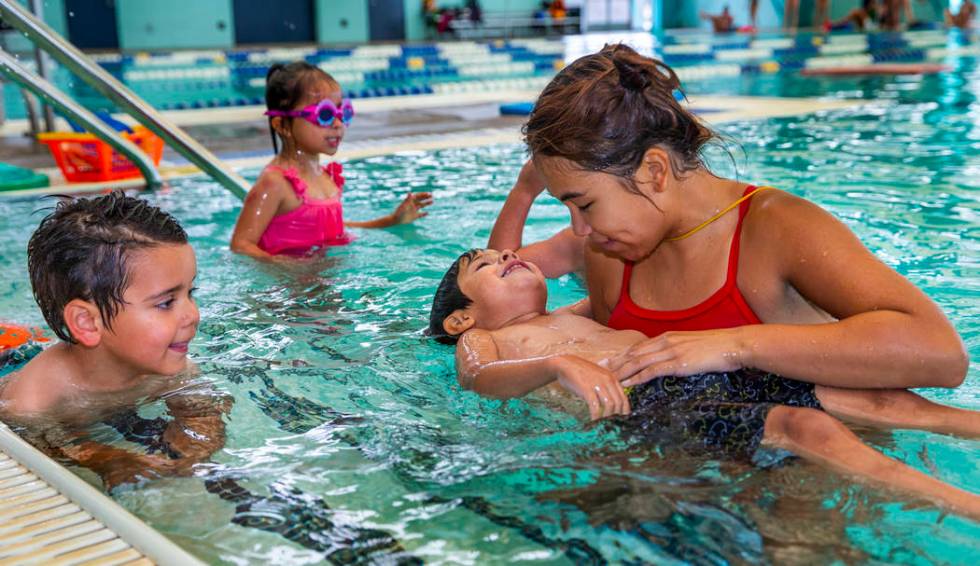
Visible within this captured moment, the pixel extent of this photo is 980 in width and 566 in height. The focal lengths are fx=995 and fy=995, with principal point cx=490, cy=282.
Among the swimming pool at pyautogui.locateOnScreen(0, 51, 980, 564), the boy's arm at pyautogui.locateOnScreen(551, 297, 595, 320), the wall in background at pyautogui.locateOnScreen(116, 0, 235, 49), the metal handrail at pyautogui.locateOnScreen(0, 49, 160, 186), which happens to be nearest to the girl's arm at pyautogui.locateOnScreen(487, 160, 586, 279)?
the boy's arm at pyautogui.locateOnScreen(551, 297, 595, 320)

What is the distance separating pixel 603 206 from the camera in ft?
8.20

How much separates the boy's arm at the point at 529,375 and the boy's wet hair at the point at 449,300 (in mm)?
288

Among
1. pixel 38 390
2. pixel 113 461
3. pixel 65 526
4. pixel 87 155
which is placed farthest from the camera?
pixel 87 155

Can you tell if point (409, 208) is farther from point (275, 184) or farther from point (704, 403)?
point (704, 403)

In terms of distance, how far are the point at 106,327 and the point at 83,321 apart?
0.07 m

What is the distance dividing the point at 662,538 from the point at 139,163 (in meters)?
6.21

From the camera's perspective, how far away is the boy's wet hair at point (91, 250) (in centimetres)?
271

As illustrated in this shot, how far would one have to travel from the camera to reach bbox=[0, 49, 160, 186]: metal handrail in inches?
219

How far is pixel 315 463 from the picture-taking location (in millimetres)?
2635

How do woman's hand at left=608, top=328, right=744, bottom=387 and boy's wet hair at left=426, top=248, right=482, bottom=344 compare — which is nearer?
woman's hand at left=608, top=328, right=744, bottom=387

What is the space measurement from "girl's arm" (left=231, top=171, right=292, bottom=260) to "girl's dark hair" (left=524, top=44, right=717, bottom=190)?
2739 mm

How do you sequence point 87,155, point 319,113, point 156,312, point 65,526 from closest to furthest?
point 65,526, point 156,312, point 319,113, point 87,155

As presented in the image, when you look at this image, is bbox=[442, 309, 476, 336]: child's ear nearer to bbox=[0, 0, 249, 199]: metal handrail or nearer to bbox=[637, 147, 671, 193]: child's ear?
bbox=[637, 147, 671, 193]: child's ear

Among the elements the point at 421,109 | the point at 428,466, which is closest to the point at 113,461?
the point at 428,466
